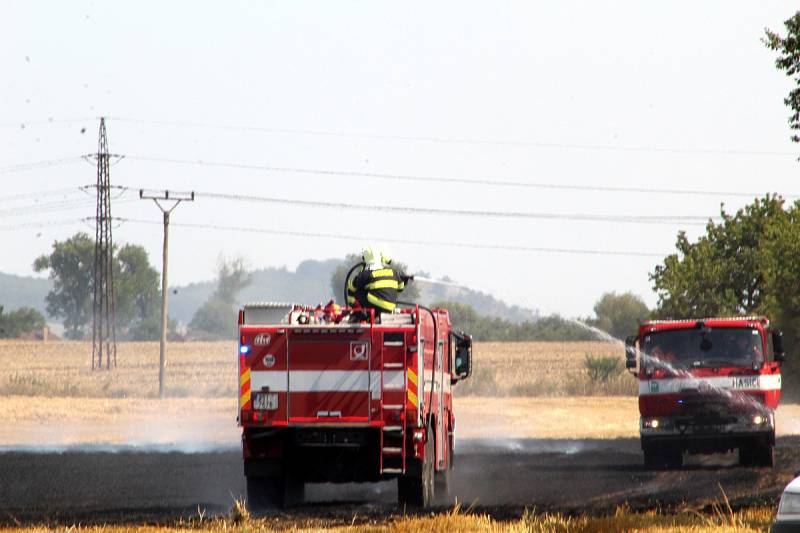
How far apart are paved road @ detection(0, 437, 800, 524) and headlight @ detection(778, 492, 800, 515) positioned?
5524 millimetres

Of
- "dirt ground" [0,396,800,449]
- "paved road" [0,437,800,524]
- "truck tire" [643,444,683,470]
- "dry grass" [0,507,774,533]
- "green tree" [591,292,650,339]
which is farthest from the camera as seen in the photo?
"green tree" [591,292,650,339]

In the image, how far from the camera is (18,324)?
155m

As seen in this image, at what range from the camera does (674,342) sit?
2470cm

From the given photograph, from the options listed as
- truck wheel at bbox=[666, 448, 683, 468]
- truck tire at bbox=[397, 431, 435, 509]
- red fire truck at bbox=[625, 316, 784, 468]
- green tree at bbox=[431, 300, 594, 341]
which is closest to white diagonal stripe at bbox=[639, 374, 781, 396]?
red fire truck at bbox=[625, 316, 784, 468]

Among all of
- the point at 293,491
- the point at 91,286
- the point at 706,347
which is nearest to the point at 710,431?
the point at 706,347

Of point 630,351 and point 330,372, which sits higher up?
point 630,351

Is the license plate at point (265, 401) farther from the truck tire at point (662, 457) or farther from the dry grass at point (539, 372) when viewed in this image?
the dry grass at point (539, 372)

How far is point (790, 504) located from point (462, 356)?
9.83m

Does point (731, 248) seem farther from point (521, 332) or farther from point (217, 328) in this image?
point (217, 328)

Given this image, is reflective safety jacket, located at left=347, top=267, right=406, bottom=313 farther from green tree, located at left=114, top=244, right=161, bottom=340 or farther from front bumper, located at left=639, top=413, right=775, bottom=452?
green tree, located at left=114, top=244, right=161, bottom=340

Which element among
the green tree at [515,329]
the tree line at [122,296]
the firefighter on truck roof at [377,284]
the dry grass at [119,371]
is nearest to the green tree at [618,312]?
the green tree at [515,329]

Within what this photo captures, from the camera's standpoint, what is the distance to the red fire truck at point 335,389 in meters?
17.7

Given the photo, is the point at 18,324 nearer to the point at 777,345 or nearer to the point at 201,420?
the point at 201,420

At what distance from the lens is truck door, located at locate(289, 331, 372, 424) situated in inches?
700
